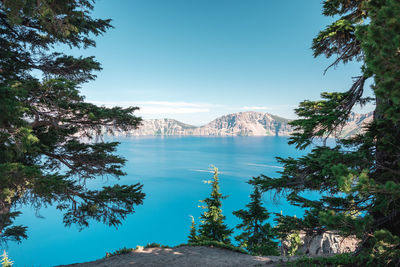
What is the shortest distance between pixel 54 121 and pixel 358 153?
828cm

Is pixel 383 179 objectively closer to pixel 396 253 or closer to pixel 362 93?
pixel 396 253

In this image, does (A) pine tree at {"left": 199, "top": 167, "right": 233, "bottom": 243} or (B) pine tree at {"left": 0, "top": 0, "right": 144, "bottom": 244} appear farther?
(A) pine tree at {"left": 199, "top": 167, "right": 233, "bottom": 243}

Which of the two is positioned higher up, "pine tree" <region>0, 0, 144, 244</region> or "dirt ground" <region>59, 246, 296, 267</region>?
"pine tree" <region>0, 0, 144, 244</region>

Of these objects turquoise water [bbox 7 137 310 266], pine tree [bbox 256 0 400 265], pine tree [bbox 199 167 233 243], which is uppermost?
pine tree [bbox 256 0 400 265]

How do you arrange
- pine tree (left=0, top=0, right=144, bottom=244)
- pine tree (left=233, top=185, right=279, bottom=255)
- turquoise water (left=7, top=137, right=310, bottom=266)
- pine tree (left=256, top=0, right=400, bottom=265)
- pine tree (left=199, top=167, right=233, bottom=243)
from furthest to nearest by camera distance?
turquoise water (left=7, top=137, right=310, bottom=266) → pine tree (left=199, top=167, right=233, bottom=243) → pine tree (left=233, top=185, right=279, bottom=255) → pine tree (left=0, top=0, right=144, bottom=244) → pine tree (left=256, top=0, right=400, bottom=265)

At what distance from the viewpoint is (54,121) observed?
574cm

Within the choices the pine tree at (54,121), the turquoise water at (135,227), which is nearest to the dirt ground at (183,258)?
the pine tree at (54,121)

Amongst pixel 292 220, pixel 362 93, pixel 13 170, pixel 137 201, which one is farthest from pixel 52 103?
pixel 362 93

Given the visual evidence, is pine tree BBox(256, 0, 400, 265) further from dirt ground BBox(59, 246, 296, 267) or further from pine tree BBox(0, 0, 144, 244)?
pine tree BBox(0, 0, 144, 244)

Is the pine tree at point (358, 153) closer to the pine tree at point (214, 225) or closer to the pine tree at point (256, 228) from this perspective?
the pine tree at point (256, 228)

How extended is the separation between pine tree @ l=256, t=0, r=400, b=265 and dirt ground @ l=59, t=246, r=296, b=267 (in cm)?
455

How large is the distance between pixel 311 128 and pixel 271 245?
13.3m

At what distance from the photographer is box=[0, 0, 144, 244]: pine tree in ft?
15.3

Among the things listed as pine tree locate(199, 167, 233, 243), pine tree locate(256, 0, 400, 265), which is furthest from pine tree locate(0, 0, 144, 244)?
pine tree locate(199, 167, 233, 243)
